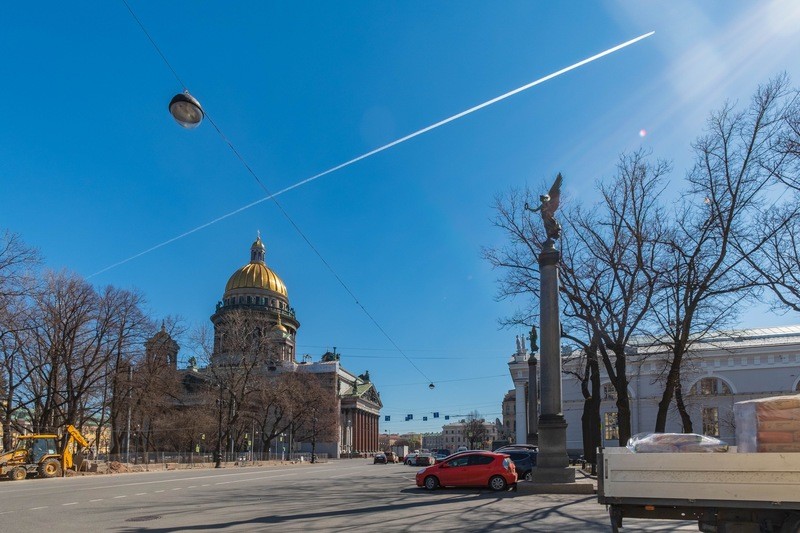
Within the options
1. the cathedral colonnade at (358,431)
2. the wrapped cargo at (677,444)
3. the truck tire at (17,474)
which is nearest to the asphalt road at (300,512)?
the wrapped cargo at (677,444)

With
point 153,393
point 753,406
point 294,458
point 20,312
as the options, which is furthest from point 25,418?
point 753,406

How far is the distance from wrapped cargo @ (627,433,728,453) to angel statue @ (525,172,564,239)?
47.1 ft

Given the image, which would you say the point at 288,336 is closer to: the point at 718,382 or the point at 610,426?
the point at 610,426

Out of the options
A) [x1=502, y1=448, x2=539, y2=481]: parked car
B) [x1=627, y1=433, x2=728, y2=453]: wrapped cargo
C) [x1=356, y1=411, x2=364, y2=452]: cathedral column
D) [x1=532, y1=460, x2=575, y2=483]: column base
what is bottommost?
[x1=356, y1=411, x2=364, y2=452]: cathedral column

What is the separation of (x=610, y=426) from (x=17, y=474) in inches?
2199

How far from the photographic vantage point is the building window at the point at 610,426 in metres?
66.6

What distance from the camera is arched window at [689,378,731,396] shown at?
6381 cm

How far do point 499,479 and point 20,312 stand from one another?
104 ft

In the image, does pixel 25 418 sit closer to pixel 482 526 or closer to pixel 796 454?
pixel 482 526

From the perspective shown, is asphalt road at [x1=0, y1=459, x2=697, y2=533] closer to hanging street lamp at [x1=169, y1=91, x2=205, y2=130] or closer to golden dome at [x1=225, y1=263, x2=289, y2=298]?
hanging street lamp at [x1=169, y1=91, x2=205, y2=130]

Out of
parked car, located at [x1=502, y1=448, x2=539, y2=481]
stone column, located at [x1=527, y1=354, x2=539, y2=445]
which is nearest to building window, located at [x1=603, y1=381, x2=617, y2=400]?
stone column, located at [x1=527, y1=354, x2=539, y2=445]

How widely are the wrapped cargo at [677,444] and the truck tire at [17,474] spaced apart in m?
34.8

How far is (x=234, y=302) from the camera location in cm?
10456

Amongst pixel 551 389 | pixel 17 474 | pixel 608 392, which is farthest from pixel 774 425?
pixel 608 392
